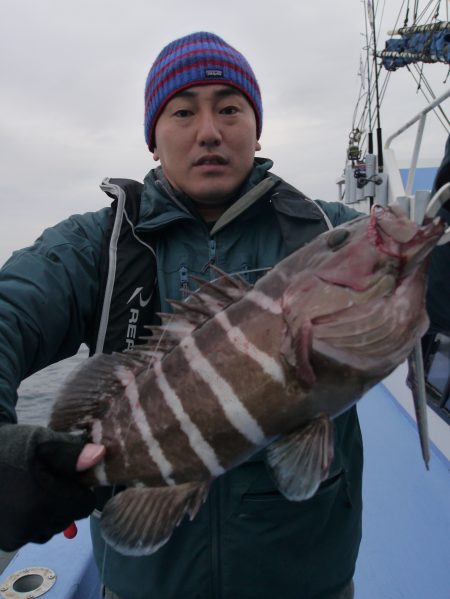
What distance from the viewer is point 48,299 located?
5.89 feet

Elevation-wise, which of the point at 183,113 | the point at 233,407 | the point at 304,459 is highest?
the point at 183,113

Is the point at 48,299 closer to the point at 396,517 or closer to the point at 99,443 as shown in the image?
the point at 99,443

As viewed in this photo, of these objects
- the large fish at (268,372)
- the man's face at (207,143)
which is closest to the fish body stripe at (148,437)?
the large fish at (268,372)

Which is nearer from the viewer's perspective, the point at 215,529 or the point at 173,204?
the point at 215,529

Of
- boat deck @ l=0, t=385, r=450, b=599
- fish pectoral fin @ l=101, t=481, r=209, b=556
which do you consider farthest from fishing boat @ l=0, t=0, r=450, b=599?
fish pectoral fin @ l=101, t=481, r=209, b=556

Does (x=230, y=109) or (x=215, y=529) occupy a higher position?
(x=230, y=109)

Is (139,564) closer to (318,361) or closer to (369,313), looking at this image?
(318,361)

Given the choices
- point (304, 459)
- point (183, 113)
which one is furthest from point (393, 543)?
point (183, 113)

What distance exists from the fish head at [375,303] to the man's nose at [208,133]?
0.96 meters

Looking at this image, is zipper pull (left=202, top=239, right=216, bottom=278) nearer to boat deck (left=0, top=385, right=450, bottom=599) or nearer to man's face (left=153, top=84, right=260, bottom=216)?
man's face (left=153, top=84, right=260, bottom=216)

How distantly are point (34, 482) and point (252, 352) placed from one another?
0.73m

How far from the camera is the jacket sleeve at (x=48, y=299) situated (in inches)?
63.4

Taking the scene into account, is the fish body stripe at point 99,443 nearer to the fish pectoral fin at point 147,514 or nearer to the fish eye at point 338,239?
the fish pectoral fin at point 147,514

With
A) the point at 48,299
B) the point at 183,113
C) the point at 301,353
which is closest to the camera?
the point at 301,353
